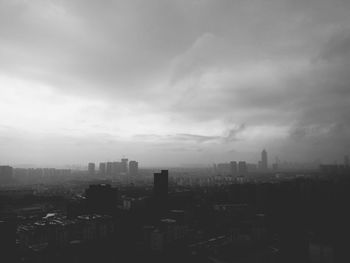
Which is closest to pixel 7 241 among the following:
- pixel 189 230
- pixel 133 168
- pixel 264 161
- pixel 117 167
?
pixel 189 230

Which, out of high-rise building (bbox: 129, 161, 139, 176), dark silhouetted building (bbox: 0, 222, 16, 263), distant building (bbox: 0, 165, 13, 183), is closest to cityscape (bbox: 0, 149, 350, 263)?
dark silhouetted building (bbox: 0, 222, 16, 263)

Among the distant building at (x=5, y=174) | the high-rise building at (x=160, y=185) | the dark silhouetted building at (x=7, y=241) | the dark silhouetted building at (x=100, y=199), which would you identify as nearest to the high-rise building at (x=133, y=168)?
the distant building at (x=5, y=174)

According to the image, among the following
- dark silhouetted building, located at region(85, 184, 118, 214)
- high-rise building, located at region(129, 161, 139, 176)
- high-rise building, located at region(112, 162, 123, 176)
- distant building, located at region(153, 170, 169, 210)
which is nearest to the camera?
dark silhouetted building, located at region(85, 184, 118, 214)

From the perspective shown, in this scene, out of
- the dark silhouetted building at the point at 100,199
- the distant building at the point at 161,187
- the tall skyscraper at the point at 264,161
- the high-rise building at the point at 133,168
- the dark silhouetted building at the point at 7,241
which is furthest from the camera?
the tall skyscraper at the point at 264,161

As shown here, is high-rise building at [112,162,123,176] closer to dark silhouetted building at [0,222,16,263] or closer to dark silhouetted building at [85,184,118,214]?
dark silhouetted building at [85,184,118,214]

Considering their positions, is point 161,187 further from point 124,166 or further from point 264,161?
point 264,161

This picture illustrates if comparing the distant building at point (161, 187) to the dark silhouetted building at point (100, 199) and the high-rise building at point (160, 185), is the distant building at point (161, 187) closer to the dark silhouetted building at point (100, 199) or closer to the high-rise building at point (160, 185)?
the high-rise building at point (160, 185)

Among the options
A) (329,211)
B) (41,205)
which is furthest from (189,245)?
(41,205)

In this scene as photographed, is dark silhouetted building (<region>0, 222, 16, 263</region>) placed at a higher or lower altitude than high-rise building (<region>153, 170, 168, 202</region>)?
lower

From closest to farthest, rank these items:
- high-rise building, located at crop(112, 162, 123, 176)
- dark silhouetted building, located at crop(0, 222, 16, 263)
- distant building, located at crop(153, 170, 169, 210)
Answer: dark silhouetted building, located at crop(0, 222, 16, 263) < distant building, located at crop(153, 170, 169, 210) < high-rise building, located at crop(112, 162, 123, 176)

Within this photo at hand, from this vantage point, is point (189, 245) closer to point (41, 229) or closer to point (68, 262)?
point (68, 262)

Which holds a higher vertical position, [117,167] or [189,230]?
[117,167]
